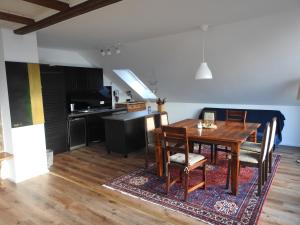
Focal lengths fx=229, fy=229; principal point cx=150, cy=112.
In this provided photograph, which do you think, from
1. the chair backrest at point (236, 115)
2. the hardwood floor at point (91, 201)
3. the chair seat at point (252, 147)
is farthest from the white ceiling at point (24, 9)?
the chair backrest at point (236, 115)

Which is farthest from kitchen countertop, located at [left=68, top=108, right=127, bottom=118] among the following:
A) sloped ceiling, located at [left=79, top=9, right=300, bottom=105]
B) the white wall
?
the white wall

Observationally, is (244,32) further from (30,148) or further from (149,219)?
(30,148)

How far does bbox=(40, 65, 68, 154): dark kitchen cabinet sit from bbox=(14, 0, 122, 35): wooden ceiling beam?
131 centimetres

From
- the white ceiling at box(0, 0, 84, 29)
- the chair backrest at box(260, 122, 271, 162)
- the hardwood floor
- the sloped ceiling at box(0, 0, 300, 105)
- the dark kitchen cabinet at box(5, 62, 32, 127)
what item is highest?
the white ceiling at box(0, 0, 84, 29)

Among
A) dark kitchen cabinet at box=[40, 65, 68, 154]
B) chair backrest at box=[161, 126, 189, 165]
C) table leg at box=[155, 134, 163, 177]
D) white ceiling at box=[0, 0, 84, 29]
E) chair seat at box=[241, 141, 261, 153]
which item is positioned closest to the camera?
white ceiling at box=[0, 0, 84, 29]

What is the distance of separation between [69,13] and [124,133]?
2357mm

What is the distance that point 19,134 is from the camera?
11.2ft

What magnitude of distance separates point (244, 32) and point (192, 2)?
4.55 feet

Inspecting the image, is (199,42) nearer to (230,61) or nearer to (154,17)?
(230,61)

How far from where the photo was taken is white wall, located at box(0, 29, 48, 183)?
3.26 m

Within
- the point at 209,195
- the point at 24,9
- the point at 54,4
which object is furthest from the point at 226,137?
the point at 24,9

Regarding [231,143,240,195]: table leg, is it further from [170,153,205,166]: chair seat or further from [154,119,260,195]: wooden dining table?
[170,153,205,166]: chair seat

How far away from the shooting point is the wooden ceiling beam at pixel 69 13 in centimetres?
223

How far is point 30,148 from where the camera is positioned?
11.7 feet
